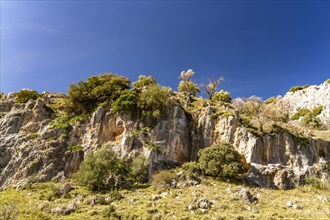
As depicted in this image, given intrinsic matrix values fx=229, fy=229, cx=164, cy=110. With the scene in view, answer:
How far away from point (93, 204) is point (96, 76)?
1053 inches

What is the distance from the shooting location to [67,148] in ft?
114

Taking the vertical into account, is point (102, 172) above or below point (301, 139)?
below

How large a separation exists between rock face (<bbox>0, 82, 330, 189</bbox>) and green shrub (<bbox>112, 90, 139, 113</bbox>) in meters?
1.28

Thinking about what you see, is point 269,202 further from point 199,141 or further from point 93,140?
point 93,140

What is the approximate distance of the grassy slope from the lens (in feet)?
Result: 66.8

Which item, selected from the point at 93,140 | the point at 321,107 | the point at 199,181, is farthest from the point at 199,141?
the point at 321,107

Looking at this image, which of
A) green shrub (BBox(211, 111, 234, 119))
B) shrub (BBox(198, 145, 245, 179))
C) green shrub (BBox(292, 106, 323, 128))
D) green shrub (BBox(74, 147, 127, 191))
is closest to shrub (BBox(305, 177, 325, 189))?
shrub (BBox(198, 145, 245, 179))

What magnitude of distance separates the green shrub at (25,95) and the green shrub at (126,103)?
18.7 meters

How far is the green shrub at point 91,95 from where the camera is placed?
39906mm

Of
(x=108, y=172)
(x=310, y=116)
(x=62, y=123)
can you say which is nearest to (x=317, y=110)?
(x=310, y=116)

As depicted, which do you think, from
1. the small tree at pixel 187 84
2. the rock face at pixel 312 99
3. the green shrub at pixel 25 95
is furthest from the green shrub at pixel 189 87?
the green shrub at pixel 25 95

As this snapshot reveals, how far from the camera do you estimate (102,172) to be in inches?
1100

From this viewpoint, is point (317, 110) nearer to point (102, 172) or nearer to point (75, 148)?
point (102, 172)

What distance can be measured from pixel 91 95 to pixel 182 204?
25987 millimetres
